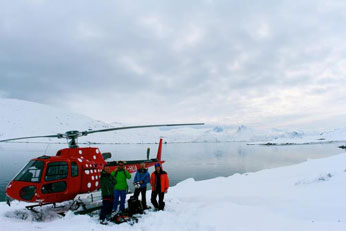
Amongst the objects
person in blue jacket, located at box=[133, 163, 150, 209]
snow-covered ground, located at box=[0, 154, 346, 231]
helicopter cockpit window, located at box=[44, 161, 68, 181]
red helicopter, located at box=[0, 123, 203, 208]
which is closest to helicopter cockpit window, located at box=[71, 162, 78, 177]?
red helicopter, located at box=[0, 123, 203, 208]

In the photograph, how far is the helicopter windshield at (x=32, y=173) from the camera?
737 cm

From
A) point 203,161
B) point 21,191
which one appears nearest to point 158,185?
point 21,191

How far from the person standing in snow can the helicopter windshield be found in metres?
2.20

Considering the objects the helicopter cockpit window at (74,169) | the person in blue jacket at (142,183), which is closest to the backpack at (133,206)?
the person in blue jacket at (142,183)

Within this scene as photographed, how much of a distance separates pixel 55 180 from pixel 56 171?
0.30m

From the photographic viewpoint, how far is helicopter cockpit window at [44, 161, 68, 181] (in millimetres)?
7531

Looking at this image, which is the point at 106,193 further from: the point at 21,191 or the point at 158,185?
the point at 21,191

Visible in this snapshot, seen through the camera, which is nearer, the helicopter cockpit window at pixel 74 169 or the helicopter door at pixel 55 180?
the helicopter door at pixel 55 180

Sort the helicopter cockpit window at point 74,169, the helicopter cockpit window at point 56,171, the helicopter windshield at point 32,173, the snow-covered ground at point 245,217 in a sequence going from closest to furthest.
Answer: the snow-covered ground at point 245,217, the helicopter windshield at point 32,173, the helicopter cockpit window at point 56,171, the helicopter cockpit window at point 74,169

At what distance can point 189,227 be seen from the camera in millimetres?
6254

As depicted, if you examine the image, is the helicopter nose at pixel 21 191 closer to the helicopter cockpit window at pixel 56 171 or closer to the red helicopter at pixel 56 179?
the red helicopter at pixel 56 179

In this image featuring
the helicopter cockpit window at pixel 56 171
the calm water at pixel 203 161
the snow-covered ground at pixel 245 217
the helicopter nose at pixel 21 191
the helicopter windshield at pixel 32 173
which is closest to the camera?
the snow-covered ground at pixel 245 217

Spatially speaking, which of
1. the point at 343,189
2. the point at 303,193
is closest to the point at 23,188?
the point at 303,193

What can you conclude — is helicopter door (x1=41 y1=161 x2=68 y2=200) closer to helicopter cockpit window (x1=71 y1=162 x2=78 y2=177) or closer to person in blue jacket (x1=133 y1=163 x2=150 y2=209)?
helicopter cockpit window (x1=71 y1=162 x2=78 y2=177)
